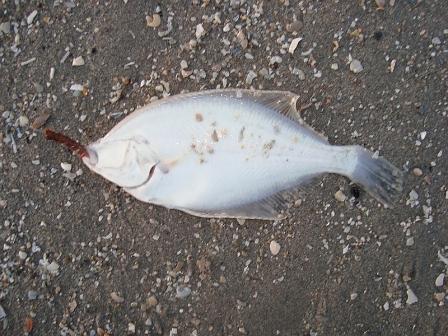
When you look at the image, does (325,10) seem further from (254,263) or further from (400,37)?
(254,263)

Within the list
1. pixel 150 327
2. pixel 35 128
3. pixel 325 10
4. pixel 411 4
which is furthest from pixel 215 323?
pixel 411 4

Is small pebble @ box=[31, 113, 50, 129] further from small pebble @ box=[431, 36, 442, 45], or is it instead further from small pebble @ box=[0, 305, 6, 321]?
small pebble @ box=[431, 36, 442, 45]

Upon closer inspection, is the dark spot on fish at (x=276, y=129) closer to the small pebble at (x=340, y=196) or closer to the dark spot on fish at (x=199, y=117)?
the dark spot on fish at (x=199, y=117)

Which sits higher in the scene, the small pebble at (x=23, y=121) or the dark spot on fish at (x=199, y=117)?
the dark spot on fish at (x=199, y=117)

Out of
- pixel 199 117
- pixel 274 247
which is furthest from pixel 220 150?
pixel 274 247

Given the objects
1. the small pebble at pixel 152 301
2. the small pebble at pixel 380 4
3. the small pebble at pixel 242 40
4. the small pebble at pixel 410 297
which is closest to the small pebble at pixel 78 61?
the small pebble at pixel 242 40

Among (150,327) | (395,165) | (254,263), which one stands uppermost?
(395,165)
